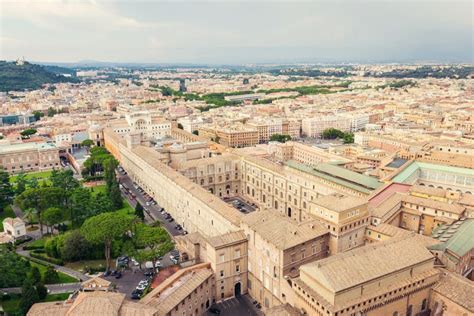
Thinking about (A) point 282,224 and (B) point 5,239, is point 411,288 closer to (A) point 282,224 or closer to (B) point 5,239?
(A) point 282,224

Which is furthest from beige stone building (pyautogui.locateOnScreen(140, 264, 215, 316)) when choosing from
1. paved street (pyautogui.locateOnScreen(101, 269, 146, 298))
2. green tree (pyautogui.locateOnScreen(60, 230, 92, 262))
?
green tree (pyautogui.locateOnScreen(60, 230, 92, 262))

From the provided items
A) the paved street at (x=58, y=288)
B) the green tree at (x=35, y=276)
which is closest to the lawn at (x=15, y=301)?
the paved street at (x=58, y=288)

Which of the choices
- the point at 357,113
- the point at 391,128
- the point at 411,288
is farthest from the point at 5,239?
the point at 357,113

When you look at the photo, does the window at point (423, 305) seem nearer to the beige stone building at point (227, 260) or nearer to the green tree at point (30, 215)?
the beige stone building at point (227, 260)

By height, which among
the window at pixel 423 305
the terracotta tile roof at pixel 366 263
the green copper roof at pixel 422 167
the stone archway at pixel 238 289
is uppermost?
the green copper roof at pixel 422 167

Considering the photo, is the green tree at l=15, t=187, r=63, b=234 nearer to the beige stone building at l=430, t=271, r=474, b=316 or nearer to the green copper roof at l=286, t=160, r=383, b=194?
the green copper roof at l=286, t=160, r=383, b=194
